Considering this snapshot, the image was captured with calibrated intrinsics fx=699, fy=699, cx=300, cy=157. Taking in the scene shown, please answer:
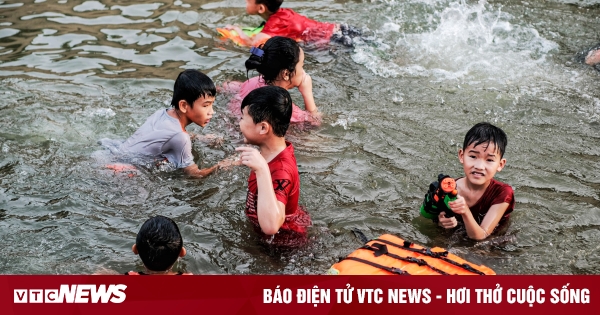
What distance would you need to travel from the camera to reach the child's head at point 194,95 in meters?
5.43

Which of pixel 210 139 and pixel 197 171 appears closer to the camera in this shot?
pixel 197 171

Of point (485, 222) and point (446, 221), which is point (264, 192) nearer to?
point (446, 221)

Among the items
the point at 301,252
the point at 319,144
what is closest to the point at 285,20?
the point at 319,144

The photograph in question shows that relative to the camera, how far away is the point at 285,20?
8219 mm

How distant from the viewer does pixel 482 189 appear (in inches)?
197

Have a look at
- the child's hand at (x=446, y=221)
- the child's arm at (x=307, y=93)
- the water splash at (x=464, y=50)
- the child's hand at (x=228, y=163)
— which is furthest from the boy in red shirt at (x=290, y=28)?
the child's hand at (x=446, y=221)

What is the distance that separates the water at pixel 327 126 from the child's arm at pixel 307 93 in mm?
241

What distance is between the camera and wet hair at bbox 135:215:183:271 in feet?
13.0

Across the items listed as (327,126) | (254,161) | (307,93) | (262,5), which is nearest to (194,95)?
(254,161)

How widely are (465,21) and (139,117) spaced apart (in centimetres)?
449

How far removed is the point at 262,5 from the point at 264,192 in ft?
14.2

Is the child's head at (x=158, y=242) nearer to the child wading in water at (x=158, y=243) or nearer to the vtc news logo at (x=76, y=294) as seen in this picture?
the child wading in water at (x=158, y=243)

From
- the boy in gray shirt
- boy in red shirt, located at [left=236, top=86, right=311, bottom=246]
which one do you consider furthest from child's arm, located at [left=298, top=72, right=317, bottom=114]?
boy in red shirt, located at [left=236, top=86, right=311, bottom=246]

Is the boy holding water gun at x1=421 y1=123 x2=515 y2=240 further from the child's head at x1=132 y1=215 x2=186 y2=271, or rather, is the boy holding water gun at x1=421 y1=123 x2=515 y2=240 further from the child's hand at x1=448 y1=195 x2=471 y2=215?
the child's head at x1=132 y1=215 x2=186 y2=271
